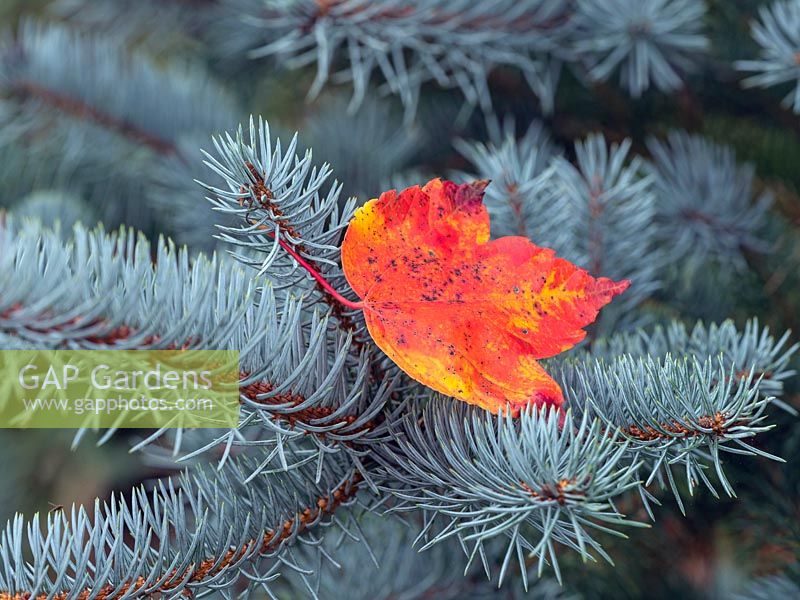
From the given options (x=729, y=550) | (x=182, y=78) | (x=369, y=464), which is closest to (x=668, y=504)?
(x=729, y=550)

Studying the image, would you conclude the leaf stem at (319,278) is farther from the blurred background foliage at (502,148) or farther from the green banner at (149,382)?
the blurred background foliage at (502,148)

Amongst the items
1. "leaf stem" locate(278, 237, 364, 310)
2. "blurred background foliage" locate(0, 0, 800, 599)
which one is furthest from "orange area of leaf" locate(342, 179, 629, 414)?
"blurred background foliage" locate(0, 0, 800, 599)

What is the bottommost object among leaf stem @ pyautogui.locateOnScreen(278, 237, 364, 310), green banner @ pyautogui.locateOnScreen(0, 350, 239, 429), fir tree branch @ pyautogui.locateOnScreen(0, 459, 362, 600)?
fir tree branch @ pyautogui.locateOnScreen(0, 459, 362, 600)

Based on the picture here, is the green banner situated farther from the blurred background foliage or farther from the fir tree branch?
the blurred background foliage

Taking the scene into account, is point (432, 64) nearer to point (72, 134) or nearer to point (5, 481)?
point (72, 134)

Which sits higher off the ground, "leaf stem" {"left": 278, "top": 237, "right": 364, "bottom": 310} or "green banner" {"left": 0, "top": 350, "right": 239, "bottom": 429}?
"leaf stem" {"left": 278, "top": 237, "right": 364, "bottom": 310}

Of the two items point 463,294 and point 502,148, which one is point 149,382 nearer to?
point 463,294
